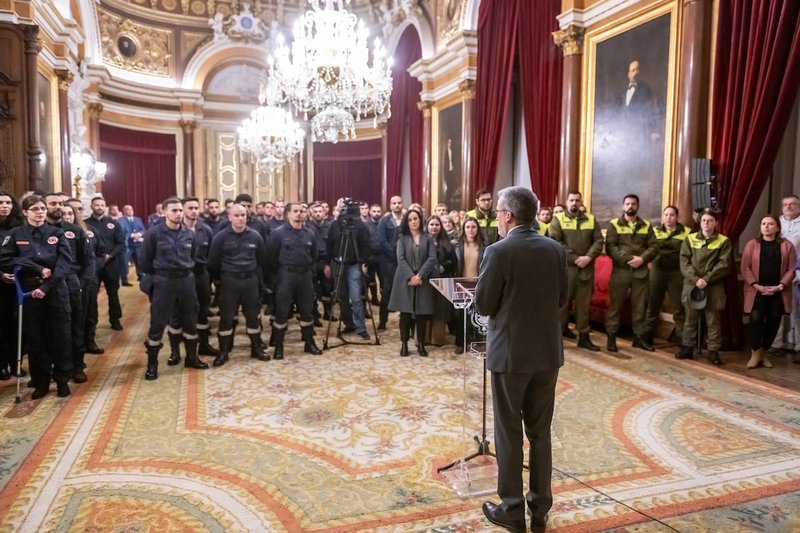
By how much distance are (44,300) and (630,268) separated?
5250 millimetres

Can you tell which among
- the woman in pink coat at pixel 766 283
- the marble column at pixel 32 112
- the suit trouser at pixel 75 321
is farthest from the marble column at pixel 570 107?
the marble column at pixel 32 112

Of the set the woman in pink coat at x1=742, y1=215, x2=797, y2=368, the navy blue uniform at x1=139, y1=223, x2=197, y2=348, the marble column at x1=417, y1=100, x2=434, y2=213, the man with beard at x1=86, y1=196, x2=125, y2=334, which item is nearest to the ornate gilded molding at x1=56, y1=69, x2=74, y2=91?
the man with beard at x1=86, y1=196, x2=125, y2=334

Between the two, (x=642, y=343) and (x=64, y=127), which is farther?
(x=64, y=127)

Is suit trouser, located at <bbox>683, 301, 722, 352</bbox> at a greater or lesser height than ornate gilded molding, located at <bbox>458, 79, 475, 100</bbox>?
lesser

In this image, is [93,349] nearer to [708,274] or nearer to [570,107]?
[708,274]

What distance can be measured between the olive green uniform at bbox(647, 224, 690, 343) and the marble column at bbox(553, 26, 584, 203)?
1718 millimetres

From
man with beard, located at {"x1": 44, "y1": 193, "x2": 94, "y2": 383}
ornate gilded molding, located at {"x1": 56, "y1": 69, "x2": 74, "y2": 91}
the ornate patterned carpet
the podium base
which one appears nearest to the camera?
the ornate patterned carpet

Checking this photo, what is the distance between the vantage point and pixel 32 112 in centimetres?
764

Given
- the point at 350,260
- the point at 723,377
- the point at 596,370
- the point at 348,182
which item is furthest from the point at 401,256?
the point at 348,182

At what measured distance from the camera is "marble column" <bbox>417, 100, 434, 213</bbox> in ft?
36.6

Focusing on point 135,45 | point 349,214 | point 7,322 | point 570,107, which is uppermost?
point 135,45

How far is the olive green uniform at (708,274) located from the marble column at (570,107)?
2.18 meters

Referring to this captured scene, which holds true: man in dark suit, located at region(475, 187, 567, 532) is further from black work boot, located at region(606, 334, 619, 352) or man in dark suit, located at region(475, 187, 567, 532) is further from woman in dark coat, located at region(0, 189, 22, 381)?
woman in dark coat, located at region(0, 189, 22, 381)

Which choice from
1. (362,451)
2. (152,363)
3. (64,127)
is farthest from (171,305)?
(64,127)
